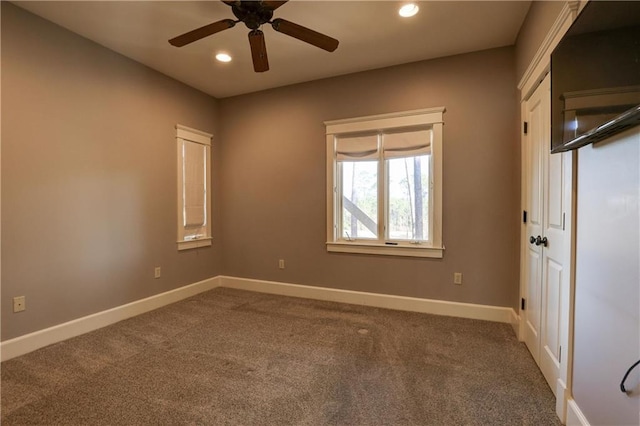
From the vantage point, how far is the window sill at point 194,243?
371 centimetres

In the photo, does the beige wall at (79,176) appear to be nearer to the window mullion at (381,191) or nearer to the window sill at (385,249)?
the window sill at (385,249)

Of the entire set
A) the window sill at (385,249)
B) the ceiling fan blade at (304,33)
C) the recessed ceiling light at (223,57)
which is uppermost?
the recessed ceiling light at (223,57)

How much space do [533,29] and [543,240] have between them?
160cm

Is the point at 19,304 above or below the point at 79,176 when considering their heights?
below

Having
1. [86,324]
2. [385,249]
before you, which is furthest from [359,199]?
[86,324]

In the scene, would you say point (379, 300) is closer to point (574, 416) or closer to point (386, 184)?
point (386, 184)

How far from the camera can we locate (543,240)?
6.63 feet

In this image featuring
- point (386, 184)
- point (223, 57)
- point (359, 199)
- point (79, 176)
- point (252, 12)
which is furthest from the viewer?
point (359, 199)

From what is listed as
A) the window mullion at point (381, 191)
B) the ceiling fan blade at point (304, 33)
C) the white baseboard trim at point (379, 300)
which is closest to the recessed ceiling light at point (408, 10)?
the ceiling fan blade at point (304, 33)

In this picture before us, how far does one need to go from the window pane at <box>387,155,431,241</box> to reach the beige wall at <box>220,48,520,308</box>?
234 mm

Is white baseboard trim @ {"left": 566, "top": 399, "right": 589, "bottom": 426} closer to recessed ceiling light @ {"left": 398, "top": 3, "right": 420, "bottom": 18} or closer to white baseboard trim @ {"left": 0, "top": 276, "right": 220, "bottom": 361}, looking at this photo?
recessed ceiling light @ {"left": 398, "top": 3, "right": 420, "bottom": 18}

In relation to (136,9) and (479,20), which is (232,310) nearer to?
(136,9)

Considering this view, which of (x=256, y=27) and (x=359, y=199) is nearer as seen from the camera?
(x=256, y=27)

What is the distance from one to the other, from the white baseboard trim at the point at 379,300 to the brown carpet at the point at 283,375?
13 cm
